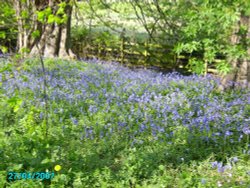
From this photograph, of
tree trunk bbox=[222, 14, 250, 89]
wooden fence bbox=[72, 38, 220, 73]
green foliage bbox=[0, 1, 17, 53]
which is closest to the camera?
green foliage bbox=[0, 1, 17, 53]

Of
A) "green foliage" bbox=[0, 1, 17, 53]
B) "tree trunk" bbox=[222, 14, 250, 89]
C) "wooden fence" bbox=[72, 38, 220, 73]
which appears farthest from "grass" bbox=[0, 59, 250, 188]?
"wooden fence" bbox=[72, 38, 220, 73]

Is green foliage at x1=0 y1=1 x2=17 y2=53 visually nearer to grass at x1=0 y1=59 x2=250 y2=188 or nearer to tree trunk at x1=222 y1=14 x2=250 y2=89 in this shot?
grass at x1=0 y1=59 x2=250 y2=188

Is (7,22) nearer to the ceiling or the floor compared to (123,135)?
nearer to the ceiling

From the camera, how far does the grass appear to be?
11.6 ft

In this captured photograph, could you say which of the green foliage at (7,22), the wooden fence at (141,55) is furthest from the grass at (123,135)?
the wooden fence at (141,55)

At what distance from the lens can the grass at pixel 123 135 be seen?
139 inches

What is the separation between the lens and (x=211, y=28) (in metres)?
6.11

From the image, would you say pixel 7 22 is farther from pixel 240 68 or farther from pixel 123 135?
pixel 240 68

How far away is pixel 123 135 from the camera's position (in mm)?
4664

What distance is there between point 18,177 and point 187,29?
4.00m

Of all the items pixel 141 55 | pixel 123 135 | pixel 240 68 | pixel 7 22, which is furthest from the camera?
pixel 141 55

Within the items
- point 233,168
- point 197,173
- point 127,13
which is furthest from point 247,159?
point 127,13

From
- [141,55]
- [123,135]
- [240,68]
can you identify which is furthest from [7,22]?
[141,55]

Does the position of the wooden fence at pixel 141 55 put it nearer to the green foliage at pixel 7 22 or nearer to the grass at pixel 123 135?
the grass at pixel 123 135
